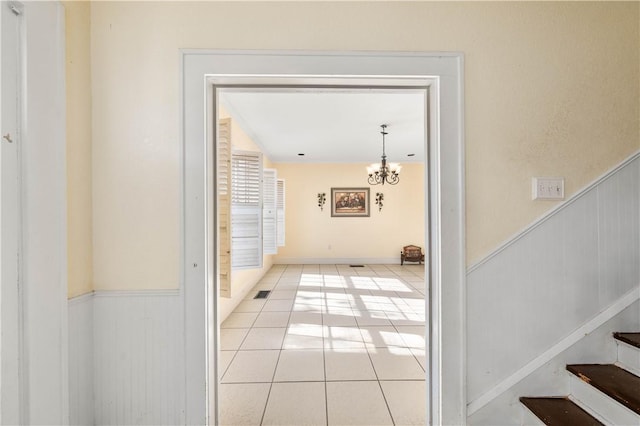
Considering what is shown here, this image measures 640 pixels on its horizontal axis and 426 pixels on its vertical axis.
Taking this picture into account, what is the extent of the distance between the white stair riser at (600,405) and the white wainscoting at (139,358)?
2059 mm

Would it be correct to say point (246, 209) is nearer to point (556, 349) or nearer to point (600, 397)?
point (556, 349)

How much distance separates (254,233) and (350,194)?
4.45 metres

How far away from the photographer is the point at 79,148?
1.45 metres

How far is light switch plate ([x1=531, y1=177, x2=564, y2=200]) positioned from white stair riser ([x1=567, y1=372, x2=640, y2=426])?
3.15 feet

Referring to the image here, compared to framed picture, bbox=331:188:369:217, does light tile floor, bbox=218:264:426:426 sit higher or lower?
lower

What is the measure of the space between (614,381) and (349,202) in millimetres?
6584

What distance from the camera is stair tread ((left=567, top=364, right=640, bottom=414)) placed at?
4.52 feet

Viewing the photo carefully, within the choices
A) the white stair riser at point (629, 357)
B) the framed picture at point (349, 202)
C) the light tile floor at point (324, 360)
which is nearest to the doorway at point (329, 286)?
the light tile floor at point (324, 360)

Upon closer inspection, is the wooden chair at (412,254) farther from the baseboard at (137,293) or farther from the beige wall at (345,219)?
the baseboard at (137,293)

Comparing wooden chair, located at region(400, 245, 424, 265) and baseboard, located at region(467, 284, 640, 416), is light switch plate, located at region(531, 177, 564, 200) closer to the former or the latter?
baseboard, located at region(467, 284, 640, 416)

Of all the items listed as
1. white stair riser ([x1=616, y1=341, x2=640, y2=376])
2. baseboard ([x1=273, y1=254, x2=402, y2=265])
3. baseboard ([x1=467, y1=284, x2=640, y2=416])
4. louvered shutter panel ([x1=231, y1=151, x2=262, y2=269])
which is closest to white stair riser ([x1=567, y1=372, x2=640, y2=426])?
baseboard ([x1=467, y1=284, x2=640, y2=416])

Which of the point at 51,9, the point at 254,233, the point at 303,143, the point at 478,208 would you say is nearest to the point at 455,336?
the point at 478,208

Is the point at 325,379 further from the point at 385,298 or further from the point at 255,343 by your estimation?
the point at 385,298

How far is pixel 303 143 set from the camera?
567 centimetres
